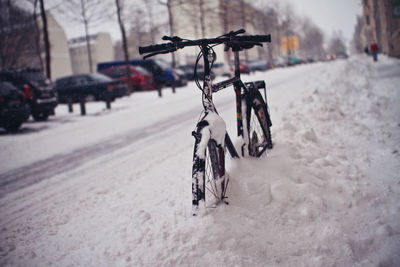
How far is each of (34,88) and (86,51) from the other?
76.3 meters

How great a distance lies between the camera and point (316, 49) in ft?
276

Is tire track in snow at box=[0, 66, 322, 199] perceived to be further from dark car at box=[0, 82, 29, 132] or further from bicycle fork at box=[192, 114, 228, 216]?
dark car at box=[0, 82, 29, 132]

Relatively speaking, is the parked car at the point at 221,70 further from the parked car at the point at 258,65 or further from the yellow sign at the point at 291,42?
the yellow sign at the point at 291,42

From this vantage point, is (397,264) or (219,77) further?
(219,77)

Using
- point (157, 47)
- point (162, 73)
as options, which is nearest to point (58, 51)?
point (162, 73)

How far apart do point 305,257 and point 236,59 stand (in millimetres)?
2167

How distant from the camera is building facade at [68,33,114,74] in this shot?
80.8m

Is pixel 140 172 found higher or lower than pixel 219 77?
lower

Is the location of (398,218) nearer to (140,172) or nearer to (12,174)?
(140,172)

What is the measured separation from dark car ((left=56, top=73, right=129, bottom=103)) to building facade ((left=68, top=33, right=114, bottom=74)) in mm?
69751

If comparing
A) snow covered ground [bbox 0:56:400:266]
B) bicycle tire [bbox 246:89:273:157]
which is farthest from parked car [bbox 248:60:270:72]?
bicycle tire [bbox 246:89:273:157]

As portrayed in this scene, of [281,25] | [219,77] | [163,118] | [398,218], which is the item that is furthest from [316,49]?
[398,218]

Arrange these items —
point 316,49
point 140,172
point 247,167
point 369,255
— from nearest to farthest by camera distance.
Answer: point 369,255
point 247,167
point 140,172
point 316,49

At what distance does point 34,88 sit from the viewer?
10.5 m
